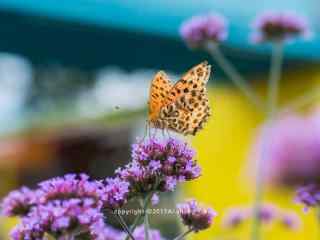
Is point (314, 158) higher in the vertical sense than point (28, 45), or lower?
lower

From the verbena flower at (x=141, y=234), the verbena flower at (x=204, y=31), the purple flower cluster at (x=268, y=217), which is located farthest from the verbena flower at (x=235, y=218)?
the verbena flower at (x=141, y=234)

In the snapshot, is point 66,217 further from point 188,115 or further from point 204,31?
point 204,31

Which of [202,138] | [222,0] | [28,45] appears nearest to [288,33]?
[202,138]

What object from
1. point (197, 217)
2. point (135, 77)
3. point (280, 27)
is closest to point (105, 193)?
point (197, 217)

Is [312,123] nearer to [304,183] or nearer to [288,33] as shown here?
[304,183]

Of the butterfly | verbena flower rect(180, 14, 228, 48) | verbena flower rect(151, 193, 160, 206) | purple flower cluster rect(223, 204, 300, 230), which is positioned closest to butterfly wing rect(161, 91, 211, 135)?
the butterfly

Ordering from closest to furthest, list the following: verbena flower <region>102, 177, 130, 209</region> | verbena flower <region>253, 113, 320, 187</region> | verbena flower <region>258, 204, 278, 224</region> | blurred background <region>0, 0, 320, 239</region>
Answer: verbena flower <region>253, 113, 320, 187</region>
verbena flower <region>102, 177, 130, 209</region>
verbena flower <region>258, 204, 278, 224</region>
blurred background <region>0, 0, 320, 239</region>

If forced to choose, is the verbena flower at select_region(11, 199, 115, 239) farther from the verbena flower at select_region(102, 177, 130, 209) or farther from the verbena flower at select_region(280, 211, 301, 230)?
the verbena flower at select_region(280, 211, 301, 230)
